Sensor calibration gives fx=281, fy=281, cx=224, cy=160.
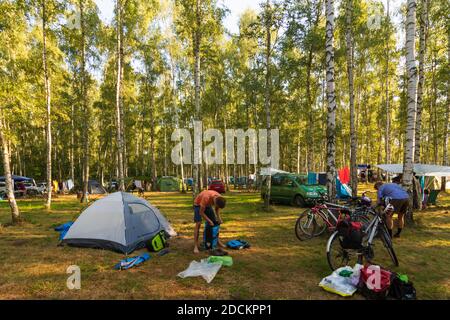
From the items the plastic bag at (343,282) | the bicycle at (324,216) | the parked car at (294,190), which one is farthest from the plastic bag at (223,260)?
the parked car at (294,190)

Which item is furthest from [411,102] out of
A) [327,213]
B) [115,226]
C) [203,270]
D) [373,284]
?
[115,226]

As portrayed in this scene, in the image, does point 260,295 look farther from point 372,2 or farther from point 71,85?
point 71,85

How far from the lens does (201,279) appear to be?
16.0 ft

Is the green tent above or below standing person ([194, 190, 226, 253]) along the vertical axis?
below

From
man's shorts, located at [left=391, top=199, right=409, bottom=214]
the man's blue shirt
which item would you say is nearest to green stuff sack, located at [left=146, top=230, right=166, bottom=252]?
the man's blue shirt

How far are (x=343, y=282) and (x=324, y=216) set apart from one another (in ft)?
9.52

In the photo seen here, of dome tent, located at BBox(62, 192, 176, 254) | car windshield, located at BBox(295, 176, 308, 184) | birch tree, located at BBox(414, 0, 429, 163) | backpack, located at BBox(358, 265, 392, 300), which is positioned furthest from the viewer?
car windshield, located at BBox(295, 176, 308, 184)

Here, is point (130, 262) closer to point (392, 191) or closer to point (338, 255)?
point (338, 255)

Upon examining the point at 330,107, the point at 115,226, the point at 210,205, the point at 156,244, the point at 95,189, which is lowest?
the point at 95,189

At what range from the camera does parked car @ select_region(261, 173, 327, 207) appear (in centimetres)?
1405

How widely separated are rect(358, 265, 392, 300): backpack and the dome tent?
4.72 m

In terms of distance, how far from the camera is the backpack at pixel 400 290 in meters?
3.99

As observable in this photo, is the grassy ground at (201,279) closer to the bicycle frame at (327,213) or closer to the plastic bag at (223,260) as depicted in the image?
the plastic bag at (223,260)

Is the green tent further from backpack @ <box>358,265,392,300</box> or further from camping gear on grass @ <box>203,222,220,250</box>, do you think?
backpack @ <box>358,265,392,300</box>
